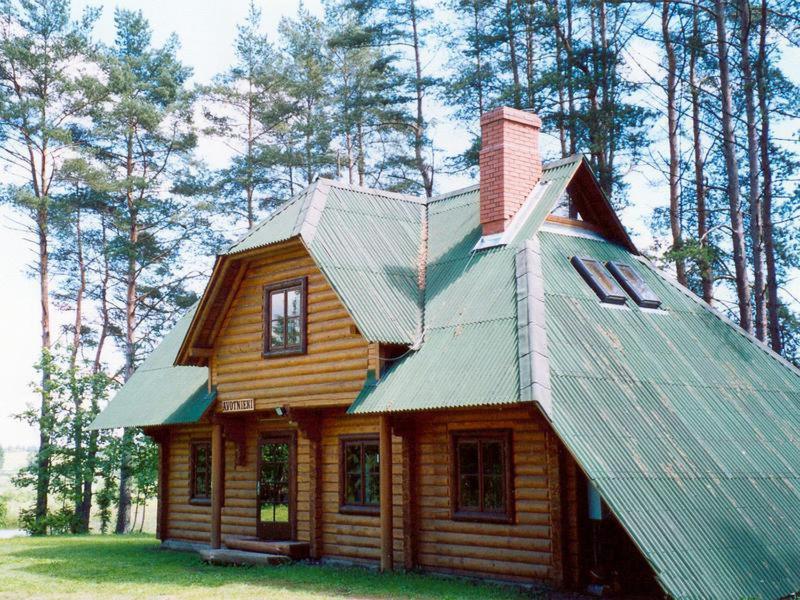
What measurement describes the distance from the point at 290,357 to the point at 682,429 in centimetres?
676

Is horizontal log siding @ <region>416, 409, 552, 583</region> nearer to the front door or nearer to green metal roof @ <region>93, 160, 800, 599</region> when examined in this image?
green metal roof @ <region>93, 160, 800, 599</region>

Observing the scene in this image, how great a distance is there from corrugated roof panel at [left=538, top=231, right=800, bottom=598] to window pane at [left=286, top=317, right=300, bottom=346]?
4420 millimetres

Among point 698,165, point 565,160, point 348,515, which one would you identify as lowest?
point 348,515

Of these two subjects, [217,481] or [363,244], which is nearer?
[363,244]

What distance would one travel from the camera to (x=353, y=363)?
1453 cm

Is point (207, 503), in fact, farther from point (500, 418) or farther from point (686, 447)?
point (686, 447)

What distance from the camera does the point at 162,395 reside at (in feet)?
65.3

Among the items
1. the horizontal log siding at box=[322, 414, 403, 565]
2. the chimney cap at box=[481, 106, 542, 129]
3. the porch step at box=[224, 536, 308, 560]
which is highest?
the chimney cap at box=[481, 106, 542, 129]

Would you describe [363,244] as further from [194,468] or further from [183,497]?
[183,497]

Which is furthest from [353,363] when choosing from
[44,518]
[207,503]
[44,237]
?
Answer: [44,237]

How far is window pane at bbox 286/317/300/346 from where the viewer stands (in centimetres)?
1575

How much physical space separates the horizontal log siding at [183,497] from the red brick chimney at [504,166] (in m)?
7.84

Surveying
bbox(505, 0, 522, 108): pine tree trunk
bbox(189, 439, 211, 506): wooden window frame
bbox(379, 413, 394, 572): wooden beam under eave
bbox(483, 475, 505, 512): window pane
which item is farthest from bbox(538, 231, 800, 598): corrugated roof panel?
bbox(505, 0, 522, 108): pine tree trunk

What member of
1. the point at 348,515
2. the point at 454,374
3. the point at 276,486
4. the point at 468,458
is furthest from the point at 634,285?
the point at 276,486
